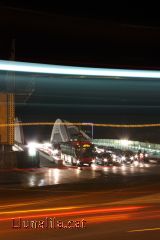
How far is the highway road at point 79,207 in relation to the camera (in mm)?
4289

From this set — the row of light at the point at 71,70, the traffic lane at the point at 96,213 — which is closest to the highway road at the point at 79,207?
the traffic lane at the point at 96,213

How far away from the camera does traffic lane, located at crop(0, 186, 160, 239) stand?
4.23 metres

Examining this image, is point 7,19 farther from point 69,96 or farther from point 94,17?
point 69,96

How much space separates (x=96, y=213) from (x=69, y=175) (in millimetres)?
5228

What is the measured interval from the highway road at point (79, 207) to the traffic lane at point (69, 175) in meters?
0.02

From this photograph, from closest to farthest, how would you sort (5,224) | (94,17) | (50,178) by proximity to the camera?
1. (5,224)
2. (94,17)
3. (50,178)

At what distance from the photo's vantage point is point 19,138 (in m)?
7.37

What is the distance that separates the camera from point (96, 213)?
5184 millimetres

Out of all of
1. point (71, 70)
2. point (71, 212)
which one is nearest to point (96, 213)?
point (71, 212)

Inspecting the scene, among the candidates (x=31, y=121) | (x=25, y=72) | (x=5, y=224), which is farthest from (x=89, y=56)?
(x=5, y=224)

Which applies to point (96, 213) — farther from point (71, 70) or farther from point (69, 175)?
point (69, 175)

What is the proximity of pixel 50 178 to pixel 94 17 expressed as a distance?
4.71 meters

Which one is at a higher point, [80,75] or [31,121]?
[80,75]

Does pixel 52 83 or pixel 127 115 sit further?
pixel 127 115
